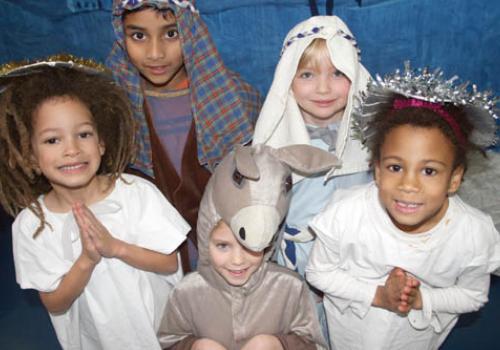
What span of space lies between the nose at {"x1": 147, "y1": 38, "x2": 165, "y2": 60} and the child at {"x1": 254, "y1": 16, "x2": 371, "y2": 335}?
17.6 inches

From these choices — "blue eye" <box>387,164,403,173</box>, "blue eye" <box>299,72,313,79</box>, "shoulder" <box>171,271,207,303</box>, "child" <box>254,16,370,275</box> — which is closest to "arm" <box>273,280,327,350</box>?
"child" <box>254,16,370,275</box>

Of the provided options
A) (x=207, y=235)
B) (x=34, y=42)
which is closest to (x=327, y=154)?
(x=207, y=235)

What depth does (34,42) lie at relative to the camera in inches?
110

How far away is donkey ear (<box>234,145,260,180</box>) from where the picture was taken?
1.43 metres

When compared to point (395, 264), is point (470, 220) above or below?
above

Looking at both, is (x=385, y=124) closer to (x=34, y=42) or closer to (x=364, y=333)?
(x=364, y=333)

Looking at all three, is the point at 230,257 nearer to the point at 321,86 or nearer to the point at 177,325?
the point at 177,325

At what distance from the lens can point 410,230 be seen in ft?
5.04

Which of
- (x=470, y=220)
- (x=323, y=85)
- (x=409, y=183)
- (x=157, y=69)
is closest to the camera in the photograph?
(x=409, y=183)

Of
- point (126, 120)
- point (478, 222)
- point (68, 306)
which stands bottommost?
point (68, 306)

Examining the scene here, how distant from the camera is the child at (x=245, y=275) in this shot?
1.47 metres

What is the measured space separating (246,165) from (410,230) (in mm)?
586

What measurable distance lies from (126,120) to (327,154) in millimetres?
754

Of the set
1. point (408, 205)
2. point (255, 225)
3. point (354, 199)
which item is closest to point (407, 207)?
point (408, 205)
